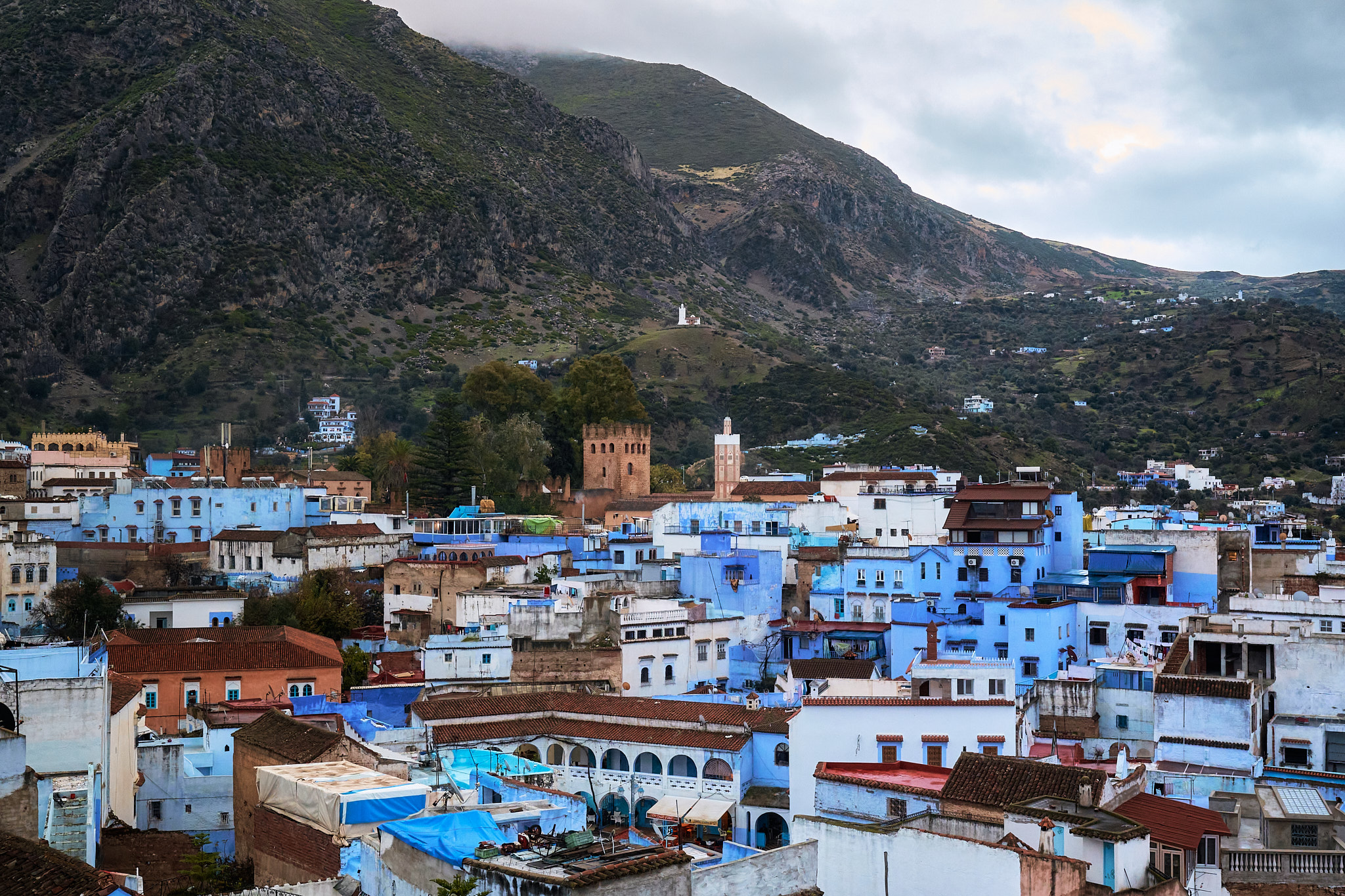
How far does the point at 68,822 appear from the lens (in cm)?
1783

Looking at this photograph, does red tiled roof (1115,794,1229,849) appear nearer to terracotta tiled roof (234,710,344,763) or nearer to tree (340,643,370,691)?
terracotta tiled roof (234,710,344,763)

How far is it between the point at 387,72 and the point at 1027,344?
7436 centimetres

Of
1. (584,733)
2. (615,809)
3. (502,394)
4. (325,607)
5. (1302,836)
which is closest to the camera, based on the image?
(1302,836)

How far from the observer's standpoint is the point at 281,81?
12350 centimetres

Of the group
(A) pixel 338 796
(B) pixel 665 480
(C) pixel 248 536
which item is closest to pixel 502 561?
(C) pixel 248 536

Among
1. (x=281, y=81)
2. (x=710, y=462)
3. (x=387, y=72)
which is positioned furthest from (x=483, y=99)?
(x=710, y=462)

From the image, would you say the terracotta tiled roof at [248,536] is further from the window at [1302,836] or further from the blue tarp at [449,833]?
the window at [1302,836]

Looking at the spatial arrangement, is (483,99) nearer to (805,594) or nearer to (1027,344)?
(1027,344)

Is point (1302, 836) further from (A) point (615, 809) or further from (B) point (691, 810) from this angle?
(A) point (615, 809)

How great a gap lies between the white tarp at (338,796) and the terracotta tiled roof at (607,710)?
8.57 m

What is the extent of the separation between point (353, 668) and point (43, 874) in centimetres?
2171

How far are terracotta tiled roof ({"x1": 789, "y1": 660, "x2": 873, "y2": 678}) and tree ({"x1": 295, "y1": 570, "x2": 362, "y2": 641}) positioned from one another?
14.4 meters

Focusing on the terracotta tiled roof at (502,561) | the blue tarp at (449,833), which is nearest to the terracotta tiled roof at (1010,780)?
the blue tarp at (449,833)

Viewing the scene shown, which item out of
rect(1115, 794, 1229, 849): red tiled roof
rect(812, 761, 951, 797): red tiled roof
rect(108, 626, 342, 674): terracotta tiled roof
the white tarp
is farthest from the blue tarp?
rect(108, 626, 342, 674): terracotta tiled roof
